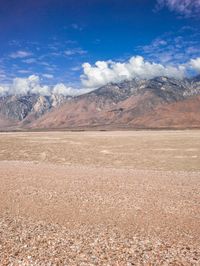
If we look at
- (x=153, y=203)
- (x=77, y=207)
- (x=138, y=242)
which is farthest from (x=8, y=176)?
(x=138, y=242)

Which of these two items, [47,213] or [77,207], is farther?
[77,207]

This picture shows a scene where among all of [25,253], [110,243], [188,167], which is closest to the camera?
[25,253]

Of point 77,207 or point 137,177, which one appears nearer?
point 77,207

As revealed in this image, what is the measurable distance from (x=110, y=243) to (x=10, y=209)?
24.2 feet

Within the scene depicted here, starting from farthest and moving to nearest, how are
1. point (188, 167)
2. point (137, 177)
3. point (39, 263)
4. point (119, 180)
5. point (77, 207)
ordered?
point (188, 167) < point (137, 177) < point (119, 180) < point (77, 207) < point (39, 263)

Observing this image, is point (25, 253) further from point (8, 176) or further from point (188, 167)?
point (188, 167)

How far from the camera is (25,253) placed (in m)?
11.3

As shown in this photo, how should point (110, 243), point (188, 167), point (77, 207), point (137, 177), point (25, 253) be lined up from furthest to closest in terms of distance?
point (188, 167), point (137, 177), point (77, 207), point (110, 243), point (25, 253)

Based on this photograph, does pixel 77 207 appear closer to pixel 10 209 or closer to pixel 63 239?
pixel 10 209

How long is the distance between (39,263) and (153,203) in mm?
9589

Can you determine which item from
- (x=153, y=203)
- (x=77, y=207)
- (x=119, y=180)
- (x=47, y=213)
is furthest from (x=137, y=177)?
(x=47, y=213)

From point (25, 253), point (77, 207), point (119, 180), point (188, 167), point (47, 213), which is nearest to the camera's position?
point (25, 253)

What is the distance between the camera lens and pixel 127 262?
10641mm

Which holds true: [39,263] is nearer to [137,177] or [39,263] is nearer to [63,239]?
[63,239]
